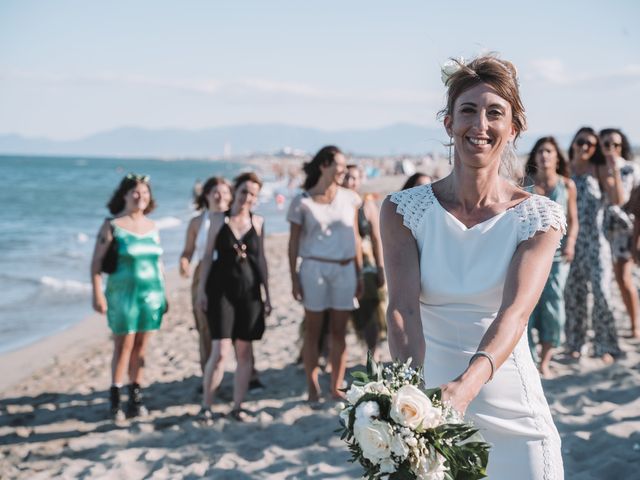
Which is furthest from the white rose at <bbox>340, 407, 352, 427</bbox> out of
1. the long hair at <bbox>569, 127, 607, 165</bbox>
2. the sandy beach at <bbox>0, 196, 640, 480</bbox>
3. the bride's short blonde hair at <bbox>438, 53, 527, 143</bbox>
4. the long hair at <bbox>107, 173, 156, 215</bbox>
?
the long hair at <bbox>569, 127, 607, 165</bbox>

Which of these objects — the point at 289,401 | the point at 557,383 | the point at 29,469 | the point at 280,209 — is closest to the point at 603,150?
the point at 557,383

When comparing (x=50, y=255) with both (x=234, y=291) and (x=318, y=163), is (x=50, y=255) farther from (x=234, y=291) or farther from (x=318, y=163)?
(x=318, y=163)

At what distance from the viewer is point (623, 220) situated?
727cm

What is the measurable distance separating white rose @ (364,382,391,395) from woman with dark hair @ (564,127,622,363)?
18.7 feet

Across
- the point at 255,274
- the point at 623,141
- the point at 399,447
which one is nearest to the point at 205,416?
the point at 255,274

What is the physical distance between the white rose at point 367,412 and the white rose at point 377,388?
1.4 inches

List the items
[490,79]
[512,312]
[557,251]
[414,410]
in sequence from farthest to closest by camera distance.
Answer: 1. [557,251]
2. [490,79]
3. [512,312]
4. [414,410]

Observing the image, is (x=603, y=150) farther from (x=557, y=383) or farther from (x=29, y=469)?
(x=29, y=469)

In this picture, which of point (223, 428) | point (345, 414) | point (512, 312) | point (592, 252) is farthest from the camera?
point (592, 252)

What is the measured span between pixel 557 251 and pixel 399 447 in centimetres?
496

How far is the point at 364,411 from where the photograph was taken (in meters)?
1.69

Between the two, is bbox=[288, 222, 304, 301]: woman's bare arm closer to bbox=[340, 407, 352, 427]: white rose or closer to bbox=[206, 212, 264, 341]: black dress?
bbox=[206, 212, 264, 341]: black dress

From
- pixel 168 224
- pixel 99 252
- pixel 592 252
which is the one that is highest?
pixel 592 252

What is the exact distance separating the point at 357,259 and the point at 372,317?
80 cm
